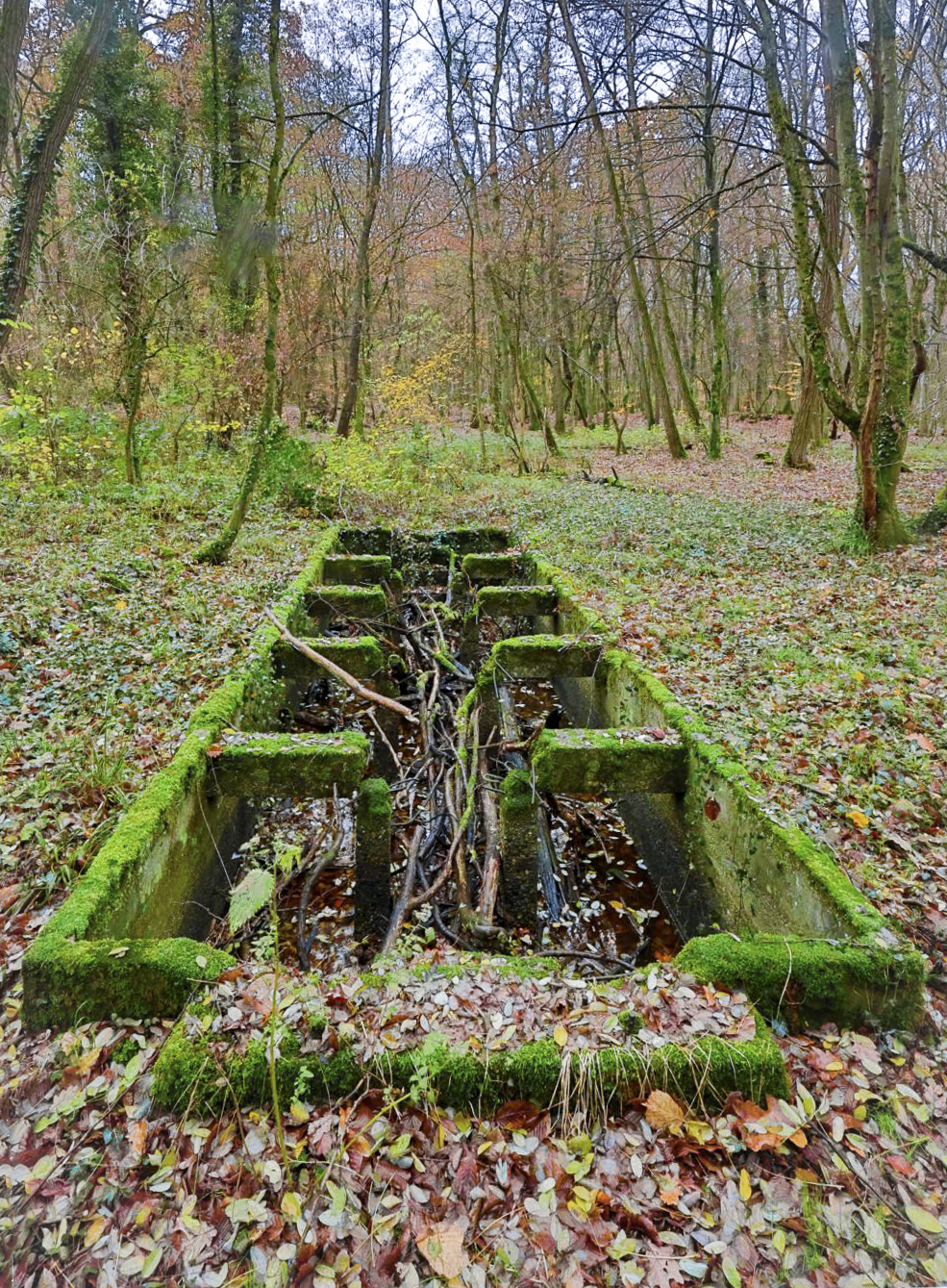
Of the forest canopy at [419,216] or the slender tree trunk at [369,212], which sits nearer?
the forest canopy at [419,216]

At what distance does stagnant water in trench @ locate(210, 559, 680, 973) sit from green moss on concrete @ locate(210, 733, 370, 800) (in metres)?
0.25

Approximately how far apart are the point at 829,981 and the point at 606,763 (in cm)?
175

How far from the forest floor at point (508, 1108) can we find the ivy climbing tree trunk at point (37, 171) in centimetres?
313

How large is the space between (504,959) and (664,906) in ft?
6.36

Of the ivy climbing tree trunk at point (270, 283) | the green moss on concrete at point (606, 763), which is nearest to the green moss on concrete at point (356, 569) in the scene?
the ivy climbing tree trunk at point (270, 283)

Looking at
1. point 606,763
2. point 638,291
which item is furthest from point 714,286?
point 606,763

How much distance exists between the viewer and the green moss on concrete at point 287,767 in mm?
4035

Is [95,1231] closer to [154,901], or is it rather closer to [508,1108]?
[508,1108]

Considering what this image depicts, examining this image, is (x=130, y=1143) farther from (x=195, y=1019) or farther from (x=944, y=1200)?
(x=944, y=1200)

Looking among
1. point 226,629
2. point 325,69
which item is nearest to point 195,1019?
point 226,629

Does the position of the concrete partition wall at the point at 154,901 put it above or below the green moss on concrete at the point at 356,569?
below

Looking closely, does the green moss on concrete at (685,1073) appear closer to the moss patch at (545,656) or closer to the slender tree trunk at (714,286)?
the moss patch at (545,656)

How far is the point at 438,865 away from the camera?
15.0 ft

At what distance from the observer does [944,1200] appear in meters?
2.05
